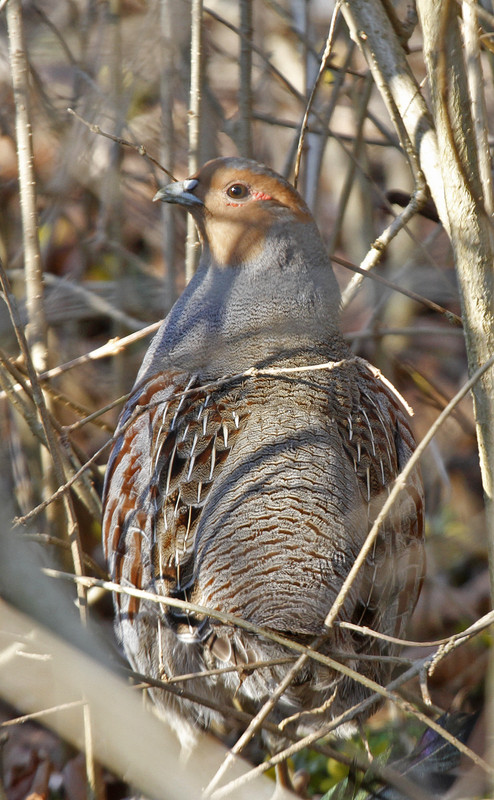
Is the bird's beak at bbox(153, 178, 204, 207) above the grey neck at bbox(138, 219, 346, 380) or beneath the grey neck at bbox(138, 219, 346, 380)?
above

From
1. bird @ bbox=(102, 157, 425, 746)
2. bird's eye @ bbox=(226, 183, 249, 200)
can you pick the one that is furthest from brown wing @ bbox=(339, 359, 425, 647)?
bird's eye @ bbox=(226, 183, 249, 200)

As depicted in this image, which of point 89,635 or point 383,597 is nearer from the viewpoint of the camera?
point 89,635

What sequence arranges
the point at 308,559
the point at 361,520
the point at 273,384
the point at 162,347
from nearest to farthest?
the point at 308,559 → the point at 361,520 → the point at 273,384 → the point at 162,347

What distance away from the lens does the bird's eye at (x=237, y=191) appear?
3482 millimetres

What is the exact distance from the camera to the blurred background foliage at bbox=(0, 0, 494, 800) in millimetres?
3740

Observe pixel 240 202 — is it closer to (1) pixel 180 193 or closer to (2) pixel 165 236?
(1) pixel 180 193

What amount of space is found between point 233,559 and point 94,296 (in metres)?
1.98

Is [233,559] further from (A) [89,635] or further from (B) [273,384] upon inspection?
(A) [89,635]

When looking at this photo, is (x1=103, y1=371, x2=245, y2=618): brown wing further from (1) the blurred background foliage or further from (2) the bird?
(1) the blurred background foliage

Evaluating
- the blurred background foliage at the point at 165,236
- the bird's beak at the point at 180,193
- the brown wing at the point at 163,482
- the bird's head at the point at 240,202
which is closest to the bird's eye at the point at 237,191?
the bird's head at the point at 240,202

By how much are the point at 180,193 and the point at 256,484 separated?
1.38 metres

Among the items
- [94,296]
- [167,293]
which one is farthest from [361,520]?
[94,296]

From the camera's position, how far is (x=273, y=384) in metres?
3.00

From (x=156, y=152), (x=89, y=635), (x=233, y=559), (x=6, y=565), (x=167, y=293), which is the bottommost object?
(x=233, y=559)
